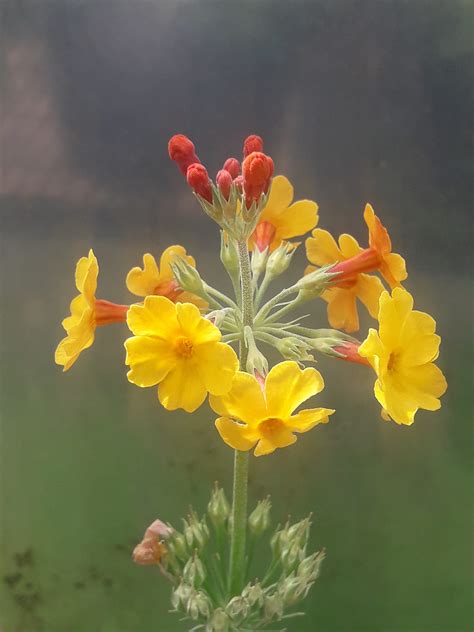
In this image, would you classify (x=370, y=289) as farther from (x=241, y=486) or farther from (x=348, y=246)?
(x=241, y=486)

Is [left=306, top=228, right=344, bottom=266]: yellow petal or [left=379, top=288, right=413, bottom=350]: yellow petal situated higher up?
[left=306, top=228, right=344, bottom=266]: yellow petal

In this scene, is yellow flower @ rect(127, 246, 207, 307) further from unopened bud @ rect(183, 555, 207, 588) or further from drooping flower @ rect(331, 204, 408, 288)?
unopened bud @ rect(183, 555, 207, 588)

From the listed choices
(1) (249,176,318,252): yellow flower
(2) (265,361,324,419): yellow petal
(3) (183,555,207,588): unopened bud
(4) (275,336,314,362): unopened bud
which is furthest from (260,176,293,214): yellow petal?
(3) (183,555,207,588): unopened bud

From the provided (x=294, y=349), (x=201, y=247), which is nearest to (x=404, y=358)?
(x=294, y=349)

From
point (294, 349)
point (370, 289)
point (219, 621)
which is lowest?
point (219, 621)

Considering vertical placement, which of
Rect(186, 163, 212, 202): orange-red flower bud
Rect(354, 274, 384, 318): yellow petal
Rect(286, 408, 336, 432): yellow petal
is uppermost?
Rect(186, 163, 212, 202): orange-red flower bud

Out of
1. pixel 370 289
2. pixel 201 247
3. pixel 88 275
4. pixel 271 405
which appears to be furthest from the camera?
pixel 201 247

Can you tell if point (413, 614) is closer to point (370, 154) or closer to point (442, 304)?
point (442, 304)
